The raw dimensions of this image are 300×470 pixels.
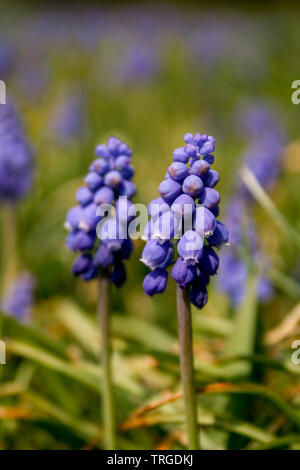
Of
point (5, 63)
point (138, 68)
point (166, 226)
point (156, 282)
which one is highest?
point (138, 68)

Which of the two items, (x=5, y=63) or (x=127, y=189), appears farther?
(x=5, y=63)

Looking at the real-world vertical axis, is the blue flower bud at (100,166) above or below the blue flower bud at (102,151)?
below

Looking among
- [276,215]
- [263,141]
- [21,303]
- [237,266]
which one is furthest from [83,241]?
[263,141]

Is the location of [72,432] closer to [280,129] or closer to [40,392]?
[40,392]

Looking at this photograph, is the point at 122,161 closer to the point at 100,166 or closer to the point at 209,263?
the point at 100,166

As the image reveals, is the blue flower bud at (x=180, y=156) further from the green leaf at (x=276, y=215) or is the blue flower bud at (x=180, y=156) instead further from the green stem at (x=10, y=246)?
the green stem at (x=10, y=246)

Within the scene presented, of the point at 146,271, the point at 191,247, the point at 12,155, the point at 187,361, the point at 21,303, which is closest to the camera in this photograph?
the point at 191,247

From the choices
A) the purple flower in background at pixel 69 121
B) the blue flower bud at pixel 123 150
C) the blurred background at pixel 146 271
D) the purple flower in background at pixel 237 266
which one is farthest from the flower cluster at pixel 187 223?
the purple flower in background at pixel 69 121
